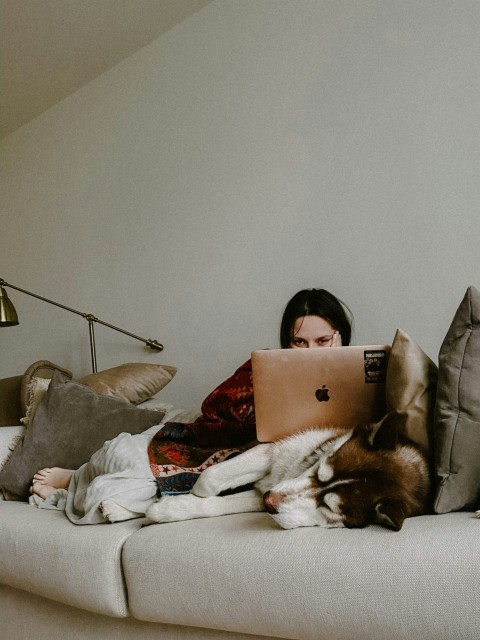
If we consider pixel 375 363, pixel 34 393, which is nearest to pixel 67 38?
pixel 34 393

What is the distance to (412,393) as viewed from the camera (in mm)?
1344

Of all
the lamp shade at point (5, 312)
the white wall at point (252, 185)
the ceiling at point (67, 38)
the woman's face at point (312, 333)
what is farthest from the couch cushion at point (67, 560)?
the ceiling at point (67, 38)

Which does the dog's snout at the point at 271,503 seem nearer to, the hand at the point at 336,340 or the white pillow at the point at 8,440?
the hand at the point at 336,340

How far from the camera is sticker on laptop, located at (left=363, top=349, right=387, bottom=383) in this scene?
1.45m

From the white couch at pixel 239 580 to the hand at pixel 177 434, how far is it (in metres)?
0.40

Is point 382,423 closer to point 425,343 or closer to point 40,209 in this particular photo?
point 425,343

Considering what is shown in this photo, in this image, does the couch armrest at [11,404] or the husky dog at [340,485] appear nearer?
the husky dog at [340,485]

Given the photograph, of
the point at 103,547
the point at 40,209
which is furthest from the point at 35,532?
the point at 40,209

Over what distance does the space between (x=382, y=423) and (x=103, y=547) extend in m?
0.73

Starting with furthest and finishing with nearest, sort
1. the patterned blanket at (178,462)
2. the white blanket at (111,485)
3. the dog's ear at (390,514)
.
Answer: the patterned blanket at (178,462) < the white blanket at (111,485) < the dog's ear at (390,514)

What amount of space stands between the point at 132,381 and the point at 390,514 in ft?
5.09

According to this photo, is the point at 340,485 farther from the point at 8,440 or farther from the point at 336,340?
the point at 8,440

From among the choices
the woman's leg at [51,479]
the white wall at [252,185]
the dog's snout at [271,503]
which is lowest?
the woman's leg at [51,479]

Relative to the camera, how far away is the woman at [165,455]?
5.34 feet
